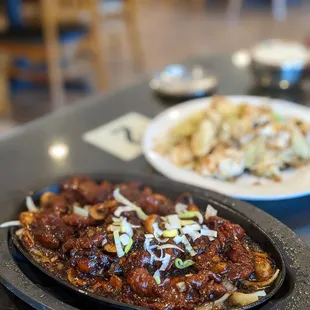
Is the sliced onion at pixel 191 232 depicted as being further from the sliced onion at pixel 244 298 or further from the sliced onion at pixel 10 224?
the sliced onion at pixel 10 224

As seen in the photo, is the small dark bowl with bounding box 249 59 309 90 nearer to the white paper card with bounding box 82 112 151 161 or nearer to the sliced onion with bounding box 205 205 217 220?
the white paper card with bounding box 82 112 151 161

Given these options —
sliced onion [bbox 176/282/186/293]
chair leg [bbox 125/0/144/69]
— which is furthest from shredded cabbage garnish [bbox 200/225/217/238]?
chair leg [bbox 125/0/144/69]

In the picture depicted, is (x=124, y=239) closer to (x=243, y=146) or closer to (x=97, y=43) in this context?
(x=243, y=146)

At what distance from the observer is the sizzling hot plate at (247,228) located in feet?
2.44

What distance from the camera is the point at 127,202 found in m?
0.92

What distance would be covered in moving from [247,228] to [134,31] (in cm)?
318

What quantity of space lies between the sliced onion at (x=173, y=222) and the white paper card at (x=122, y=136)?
0.48 meters

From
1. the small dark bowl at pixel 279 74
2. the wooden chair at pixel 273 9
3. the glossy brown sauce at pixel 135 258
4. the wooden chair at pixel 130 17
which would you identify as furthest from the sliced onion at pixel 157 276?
the wooden chair at pixel 273 9

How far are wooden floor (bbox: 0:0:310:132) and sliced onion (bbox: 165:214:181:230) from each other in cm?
243

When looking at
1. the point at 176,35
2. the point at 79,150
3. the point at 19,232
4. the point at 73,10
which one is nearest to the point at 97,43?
the point at 73,10

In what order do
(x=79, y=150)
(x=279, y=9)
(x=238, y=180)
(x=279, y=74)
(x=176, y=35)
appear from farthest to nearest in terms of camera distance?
(x=279, y=9), (x=176, y=35), (x=279, y=74), (x=79, y=150), (x=238, y=180)

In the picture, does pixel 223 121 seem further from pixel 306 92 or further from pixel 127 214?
pixel 306 92

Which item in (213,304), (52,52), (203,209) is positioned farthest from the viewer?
(52,52)

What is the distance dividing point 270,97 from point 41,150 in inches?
33.3
